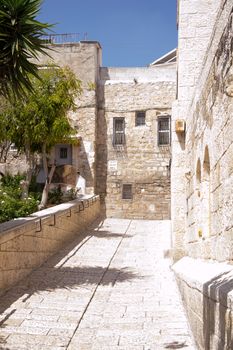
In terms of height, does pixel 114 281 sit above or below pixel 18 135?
below

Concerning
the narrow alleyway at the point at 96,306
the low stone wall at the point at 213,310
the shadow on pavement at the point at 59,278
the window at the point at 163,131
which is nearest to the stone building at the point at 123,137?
the window at the point at 163,131

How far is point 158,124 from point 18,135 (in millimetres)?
7605

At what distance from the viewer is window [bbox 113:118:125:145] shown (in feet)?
70.6

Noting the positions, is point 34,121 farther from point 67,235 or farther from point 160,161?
point 160,161

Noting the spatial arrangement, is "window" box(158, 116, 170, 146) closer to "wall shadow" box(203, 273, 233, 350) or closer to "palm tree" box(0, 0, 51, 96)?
"palm tree" box(0, 0, 51, 96)

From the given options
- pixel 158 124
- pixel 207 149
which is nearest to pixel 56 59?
pixel 158 124

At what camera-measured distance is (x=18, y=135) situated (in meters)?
15.7

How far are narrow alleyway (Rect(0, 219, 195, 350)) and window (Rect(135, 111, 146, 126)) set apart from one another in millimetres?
10283

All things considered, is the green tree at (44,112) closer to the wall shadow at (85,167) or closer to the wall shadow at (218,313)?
the wall shadow at (85,167)

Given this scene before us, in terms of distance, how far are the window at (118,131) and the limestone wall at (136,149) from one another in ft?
0.47

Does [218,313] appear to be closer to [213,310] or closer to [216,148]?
[213,310]

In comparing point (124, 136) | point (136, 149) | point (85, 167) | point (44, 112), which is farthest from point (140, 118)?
point (44, 112)

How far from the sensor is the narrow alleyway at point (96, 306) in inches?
210

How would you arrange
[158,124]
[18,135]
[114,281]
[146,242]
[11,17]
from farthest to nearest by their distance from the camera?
1. [158,124]
2. [18,135]
3. [146,242]
4. [114,281]
5. [11,17]
